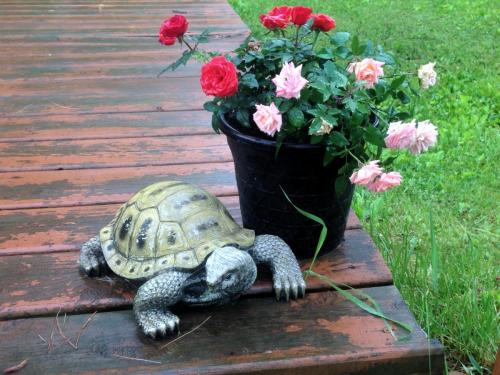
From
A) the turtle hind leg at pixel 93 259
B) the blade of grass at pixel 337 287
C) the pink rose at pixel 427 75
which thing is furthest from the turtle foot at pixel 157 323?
the pink rose at pixel 427 75

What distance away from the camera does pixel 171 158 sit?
2.75 meters

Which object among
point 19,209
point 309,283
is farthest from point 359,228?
point 19,209

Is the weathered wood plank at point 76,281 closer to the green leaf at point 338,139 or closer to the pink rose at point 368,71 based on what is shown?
the green leaf at point 338,139

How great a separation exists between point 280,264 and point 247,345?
0.95 feet

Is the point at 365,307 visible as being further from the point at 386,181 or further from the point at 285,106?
the point at 285,106

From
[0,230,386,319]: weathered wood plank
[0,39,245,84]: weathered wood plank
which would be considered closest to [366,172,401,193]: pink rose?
[0,230,386,319]: weathered wood plank

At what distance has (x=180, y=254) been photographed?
163 cm

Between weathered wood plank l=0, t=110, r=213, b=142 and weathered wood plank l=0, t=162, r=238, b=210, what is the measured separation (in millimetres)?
437

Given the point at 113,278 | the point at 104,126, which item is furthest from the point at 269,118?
the point at 104,126

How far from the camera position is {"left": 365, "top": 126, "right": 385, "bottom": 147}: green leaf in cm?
163

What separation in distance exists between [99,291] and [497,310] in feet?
4.83

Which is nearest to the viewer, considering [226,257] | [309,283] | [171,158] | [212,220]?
[226,257]

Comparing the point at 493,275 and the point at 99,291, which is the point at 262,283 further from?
the point at 493,275

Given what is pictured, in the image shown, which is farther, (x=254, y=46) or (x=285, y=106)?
(x=254, y=46)
